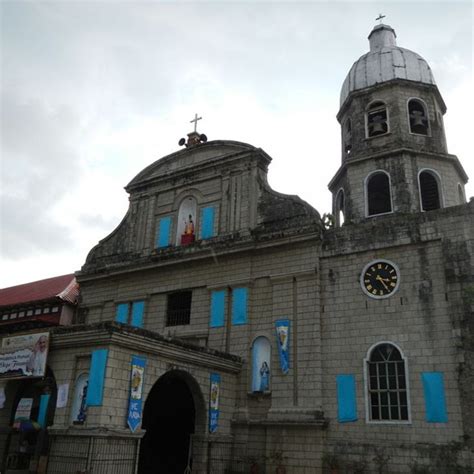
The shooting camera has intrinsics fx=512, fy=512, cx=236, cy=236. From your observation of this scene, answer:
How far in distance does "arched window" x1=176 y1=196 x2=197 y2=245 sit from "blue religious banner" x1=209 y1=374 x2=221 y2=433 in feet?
23.1

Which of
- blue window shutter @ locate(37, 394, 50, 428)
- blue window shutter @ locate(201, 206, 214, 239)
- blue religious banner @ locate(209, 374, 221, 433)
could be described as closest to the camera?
blue window shutter @ locate(37, 394, 50, 428)

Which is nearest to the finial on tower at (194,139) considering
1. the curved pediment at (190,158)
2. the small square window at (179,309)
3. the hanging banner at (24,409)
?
the curved pediment at (190,158)

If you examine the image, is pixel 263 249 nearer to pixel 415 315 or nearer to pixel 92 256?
pixel 415 315

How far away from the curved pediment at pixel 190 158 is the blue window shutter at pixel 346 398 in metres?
10.4

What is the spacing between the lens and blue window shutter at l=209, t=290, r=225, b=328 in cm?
2078

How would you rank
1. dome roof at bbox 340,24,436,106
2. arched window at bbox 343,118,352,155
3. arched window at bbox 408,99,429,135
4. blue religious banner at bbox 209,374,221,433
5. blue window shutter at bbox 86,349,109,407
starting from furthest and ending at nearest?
arched window at bbox 343,118,352,155
dome roof at bbox 340,24,436,106
arched window at bbox 408,99,429,135
blue religious banner at bbox 209,374,221,433
blue window shutter at bbox 86,349,109,407

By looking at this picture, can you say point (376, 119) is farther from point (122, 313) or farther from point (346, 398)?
point (122, 313)

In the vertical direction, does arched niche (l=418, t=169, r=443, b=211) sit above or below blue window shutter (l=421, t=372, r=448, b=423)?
above

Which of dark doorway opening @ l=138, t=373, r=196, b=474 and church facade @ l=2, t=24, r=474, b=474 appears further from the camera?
dark doorway opening @ l=138, t=373, r=196, b=474

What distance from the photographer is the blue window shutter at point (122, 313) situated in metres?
23.4

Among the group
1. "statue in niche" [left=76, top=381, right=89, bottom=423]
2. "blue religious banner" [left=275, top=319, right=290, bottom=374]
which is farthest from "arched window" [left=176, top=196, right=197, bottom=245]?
"statue in niche" [left=76, top=381, right=89, bottom=423]

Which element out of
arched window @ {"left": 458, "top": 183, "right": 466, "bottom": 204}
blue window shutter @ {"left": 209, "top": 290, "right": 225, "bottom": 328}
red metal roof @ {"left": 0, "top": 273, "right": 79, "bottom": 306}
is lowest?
blue window shutter @ {"left": 209, "top": 290, "right": 225, "bottom": 328}

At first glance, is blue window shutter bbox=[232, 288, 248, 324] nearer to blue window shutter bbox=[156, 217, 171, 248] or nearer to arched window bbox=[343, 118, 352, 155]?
blue window shutter bbox=[156, 217, 171, 248]

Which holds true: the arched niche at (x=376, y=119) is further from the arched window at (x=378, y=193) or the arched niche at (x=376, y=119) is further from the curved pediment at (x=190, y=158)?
the curved pediment at (x=190, y=158)
